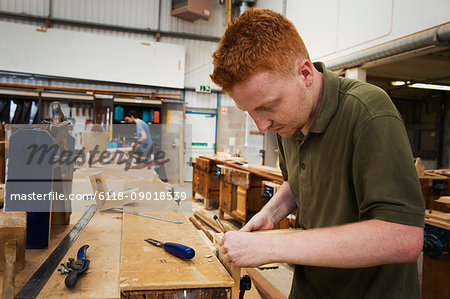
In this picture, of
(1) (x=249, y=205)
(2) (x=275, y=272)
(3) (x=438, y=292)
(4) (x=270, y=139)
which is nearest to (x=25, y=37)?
(4) (x=270, y=139)

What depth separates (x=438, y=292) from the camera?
233cm

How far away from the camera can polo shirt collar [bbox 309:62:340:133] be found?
862mm

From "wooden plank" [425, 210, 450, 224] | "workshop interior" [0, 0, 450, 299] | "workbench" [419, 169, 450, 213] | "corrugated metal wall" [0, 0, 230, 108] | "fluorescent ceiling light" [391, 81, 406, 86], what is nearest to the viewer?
"workshop interior" [0, 0, 450, 299]

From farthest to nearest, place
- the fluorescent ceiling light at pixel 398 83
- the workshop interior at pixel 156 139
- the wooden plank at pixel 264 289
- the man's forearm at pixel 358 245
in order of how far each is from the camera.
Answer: the fluorescent ceiling light at pixel 398 83 → the wooden plank at pixel 264 289 → the workshop interior at pixel 156 139 → the man's forearm at pixel 358 245

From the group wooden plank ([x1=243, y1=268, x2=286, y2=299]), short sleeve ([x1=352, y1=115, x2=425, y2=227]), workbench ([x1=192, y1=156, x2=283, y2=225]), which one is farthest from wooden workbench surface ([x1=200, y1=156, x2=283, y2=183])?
short sleeve ([x1=352, y1=115, x2=425, y2=227])

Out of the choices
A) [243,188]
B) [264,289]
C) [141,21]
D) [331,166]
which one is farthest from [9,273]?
[141,21]

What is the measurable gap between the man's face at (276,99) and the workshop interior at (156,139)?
0.49ft

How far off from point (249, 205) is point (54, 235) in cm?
296

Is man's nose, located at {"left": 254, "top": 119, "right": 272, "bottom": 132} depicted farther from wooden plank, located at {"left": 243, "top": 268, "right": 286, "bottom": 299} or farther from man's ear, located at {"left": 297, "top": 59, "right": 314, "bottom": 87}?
wooden plank, located at {"left": 243, "top": 268, "right": 286, "bottom": 299}

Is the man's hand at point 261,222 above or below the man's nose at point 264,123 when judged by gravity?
below

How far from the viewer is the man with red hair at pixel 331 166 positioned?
2.22 feet

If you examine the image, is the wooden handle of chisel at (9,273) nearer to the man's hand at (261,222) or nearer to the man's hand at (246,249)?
the man's hand at (246,249)

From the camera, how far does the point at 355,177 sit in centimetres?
77

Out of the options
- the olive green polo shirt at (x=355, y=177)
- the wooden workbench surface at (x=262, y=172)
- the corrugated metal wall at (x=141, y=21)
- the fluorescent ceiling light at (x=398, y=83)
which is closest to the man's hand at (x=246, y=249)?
the olive green polo shirt at (x=355, y=177)
